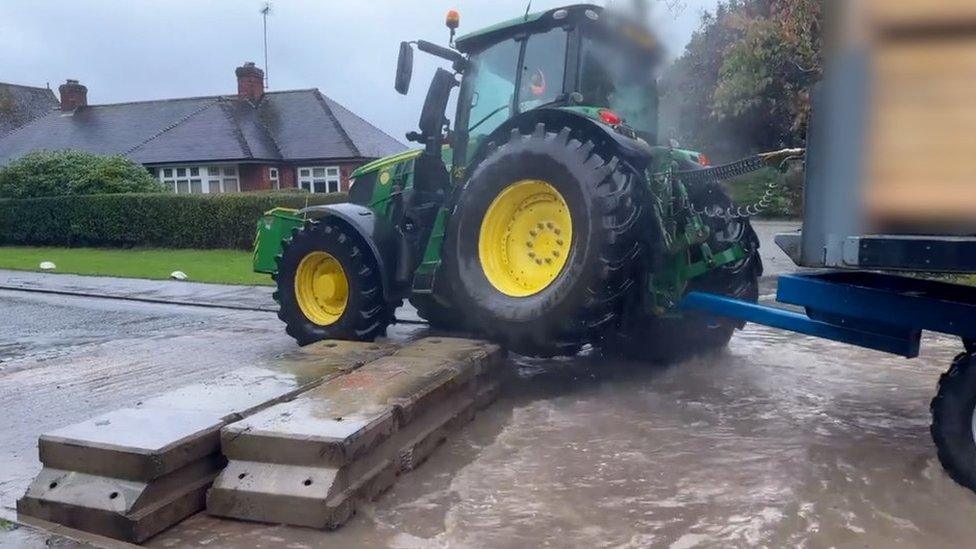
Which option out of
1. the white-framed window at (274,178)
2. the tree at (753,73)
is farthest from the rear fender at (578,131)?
the white-framed window at (274,178)

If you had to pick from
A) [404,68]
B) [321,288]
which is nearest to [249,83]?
[321,288]

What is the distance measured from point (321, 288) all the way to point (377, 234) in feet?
2.79

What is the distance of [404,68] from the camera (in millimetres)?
6883

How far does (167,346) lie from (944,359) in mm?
7083

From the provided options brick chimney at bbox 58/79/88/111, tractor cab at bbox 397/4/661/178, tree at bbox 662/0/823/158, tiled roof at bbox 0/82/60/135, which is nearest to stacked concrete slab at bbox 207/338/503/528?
tractor cab at bbox 397/4/661/178

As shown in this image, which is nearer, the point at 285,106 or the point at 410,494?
the point at 410,494

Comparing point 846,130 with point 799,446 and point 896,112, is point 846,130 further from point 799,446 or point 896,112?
point 799,446

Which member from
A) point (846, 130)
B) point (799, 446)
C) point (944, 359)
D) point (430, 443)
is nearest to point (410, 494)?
point (430, 443)

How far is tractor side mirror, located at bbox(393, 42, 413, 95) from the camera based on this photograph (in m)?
6.87

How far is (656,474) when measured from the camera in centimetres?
457

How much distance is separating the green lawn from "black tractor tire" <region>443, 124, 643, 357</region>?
8.81 metres

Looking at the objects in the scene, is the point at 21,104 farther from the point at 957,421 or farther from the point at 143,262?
the point at 957,421

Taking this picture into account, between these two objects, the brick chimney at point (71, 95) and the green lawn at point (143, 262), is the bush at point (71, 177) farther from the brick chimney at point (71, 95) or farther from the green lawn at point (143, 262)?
the brick chimney at point (71, 95)

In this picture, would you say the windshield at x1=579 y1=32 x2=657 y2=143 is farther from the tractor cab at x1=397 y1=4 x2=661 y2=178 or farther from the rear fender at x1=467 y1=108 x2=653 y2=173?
the rear fender at x1=467 y1=108 x2=653 y2=173
